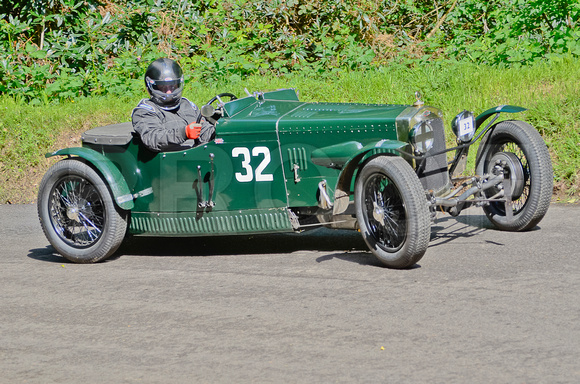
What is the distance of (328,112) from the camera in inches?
237

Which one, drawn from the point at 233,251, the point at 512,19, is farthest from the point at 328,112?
the point at 512,19

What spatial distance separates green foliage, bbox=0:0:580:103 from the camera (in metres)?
11.5

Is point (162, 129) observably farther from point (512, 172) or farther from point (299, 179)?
point (512, 172)

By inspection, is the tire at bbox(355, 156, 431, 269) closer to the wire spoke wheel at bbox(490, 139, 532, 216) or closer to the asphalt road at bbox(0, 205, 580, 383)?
the asphalt road at bbox(0, 205, 580, 383)

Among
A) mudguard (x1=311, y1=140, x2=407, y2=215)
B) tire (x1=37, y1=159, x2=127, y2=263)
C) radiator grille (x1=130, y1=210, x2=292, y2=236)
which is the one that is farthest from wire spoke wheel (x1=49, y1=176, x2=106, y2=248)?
mudguard (x1=311, y1=140, x2=407, y2=215)

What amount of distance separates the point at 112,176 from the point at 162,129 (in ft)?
1.81

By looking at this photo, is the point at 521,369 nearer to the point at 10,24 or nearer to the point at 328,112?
the point at 328,112

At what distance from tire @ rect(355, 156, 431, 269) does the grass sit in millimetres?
3077

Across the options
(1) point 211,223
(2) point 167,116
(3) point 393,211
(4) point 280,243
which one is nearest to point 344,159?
(3) point 393,211

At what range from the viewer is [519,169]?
6168 millimetres

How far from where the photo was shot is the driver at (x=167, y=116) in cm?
606

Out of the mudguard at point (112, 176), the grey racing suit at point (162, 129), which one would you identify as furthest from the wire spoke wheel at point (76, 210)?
the grey racing suit at point (162, 129)

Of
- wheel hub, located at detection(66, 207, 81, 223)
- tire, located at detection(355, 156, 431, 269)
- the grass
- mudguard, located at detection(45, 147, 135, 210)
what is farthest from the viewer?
the grass

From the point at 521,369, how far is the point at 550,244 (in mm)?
2447
